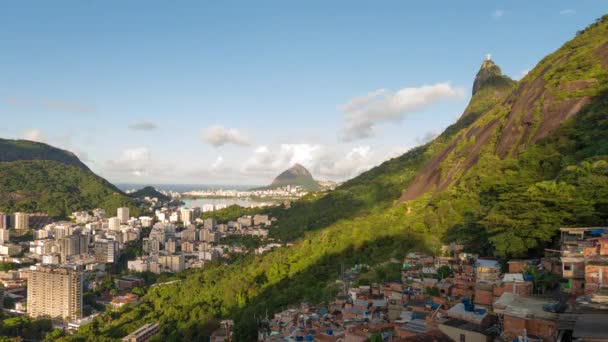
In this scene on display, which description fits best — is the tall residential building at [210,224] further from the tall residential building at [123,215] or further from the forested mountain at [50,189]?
the forested mountain at [50,189]

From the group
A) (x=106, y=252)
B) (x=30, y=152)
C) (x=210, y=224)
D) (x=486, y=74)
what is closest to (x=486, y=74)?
(x=486, y=74)

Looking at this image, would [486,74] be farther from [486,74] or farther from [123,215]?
[123,215]

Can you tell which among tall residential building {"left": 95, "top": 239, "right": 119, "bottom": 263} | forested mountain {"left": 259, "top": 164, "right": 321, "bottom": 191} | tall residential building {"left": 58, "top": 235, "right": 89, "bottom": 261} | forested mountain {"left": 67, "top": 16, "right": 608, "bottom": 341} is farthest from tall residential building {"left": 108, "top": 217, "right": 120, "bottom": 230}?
forested mountain {"left": 259, "top": 164, "right": 321, "bottom": 191}

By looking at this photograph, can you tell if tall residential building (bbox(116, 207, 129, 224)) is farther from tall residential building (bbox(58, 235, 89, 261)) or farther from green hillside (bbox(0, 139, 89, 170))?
green hillside (bbox(0, 139, 89, 170))

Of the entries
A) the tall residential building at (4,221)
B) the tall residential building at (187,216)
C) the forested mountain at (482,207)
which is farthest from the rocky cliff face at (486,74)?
the tall residential building at (4,221)

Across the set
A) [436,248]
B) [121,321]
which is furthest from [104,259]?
[436,248]

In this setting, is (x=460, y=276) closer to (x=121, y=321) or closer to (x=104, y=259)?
(x=121, y=321)

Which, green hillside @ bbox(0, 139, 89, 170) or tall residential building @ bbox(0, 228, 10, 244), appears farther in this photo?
green hillside @ bbox(0, 139, 89, 170)
